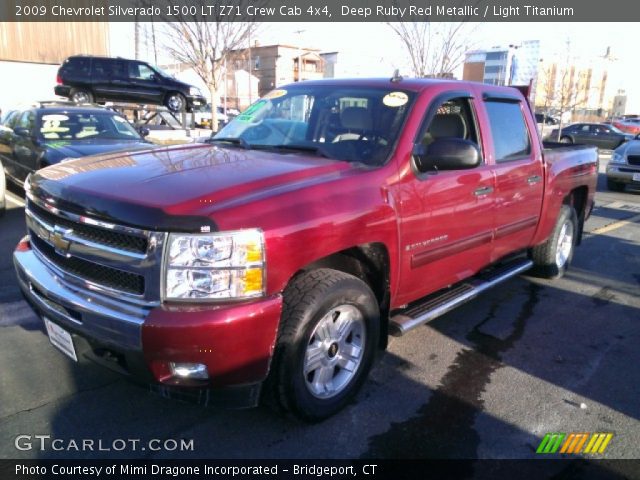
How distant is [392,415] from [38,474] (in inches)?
75.0

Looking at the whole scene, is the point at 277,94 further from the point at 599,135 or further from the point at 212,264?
the point at 599,135

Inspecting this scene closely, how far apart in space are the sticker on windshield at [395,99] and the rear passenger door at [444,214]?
19 centimetres

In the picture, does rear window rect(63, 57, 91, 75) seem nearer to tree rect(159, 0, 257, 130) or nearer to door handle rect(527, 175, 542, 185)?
tree rect(159, 0, 257, 130)

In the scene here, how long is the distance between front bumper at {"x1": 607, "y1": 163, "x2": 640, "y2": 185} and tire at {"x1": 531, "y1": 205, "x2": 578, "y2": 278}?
7.83m

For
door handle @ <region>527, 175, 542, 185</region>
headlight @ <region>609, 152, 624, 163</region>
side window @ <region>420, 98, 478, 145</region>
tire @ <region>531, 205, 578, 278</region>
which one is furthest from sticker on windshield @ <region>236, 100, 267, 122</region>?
headlight @ <region>609, 152, 624, 163</region>

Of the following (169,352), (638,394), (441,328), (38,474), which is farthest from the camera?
(441,328)

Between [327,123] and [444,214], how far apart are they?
3.48 ft

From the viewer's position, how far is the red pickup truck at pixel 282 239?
7.74ft

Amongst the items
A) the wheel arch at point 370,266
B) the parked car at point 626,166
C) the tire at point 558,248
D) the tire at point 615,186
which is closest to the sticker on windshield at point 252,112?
the wheel arch at point 370,266

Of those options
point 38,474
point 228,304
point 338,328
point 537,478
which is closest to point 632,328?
point 537,478

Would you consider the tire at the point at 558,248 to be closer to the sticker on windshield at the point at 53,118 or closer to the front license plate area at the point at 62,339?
the front license plate area at the point at 62,339

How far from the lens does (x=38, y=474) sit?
2.52m

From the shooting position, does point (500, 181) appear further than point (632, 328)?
No

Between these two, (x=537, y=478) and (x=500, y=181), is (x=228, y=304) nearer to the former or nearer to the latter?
(x=537, y=478)
